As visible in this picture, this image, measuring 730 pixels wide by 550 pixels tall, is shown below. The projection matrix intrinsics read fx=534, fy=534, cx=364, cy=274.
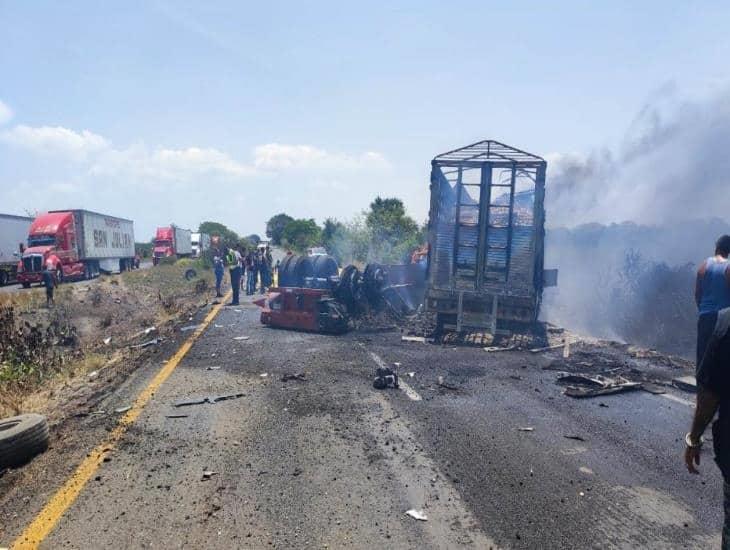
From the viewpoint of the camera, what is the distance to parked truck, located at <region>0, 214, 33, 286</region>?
94.3ft

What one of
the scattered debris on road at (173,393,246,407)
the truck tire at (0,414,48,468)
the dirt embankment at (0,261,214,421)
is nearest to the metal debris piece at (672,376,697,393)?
the scattered debris on road at (173,393,246,407)

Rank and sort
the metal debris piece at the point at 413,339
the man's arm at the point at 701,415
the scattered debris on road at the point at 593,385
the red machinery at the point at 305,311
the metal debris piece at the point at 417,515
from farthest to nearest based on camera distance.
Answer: the red machinery at the point at 305,311 → the metal debris piece at the point at 413,339 → the scattered debris on road at the point at 593,385 → the metal debris piece at the point at 417,515 → the man's arm at the point at 701,415

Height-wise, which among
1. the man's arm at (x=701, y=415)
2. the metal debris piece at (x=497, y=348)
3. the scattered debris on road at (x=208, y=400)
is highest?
the man's arm at (x=701, y=415)

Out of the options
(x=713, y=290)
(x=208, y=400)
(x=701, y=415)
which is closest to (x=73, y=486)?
(x=208, y=400)

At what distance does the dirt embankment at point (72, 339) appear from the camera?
23.8ft

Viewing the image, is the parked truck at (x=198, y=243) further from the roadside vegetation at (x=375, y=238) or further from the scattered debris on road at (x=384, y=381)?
the scattered debris on road at (x=384, y=381)

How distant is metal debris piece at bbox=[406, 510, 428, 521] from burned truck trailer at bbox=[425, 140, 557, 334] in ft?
23.6

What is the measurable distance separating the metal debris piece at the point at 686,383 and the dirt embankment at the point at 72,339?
760 centimetres

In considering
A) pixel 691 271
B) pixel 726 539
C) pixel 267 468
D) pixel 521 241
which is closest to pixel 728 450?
pixel 726 539

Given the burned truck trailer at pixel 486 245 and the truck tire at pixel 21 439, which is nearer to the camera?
the truck tire at pixel 21 439

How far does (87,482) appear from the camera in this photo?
13.3 ft

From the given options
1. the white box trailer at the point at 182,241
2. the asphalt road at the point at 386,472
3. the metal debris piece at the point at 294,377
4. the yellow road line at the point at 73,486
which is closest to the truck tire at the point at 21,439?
the asphalt road at the point at 386,472

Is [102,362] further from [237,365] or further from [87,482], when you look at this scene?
[87,482]

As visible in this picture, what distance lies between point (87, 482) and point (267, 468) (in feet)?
4.41
